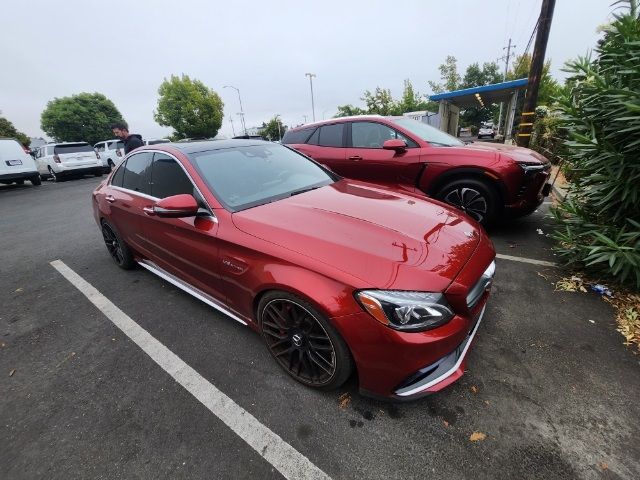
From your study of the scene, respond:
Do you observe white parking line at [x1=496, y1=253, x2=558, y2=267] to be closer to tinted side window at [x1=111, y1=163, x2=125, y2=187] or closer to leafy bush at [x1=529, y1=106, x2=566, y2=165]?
tinted side window at [x1=111, y1=163, x2=125, y2=187]

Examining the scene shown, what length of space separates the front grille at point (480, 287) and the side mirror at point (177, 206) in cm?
186

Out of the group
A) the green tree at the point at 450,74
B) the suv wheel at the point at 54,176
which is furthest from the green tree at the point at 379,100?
the suv wheel at the point at 54,176

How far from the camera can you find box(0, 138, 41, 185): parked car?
10820mm

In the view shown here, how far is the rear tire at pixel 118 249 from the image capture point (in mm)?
3641

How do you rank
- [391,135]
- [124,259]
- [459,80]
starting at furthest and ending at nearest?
[459,80] < [391,135] < [124,259]

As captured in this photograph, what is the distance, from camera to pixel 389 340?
1571 millimetres

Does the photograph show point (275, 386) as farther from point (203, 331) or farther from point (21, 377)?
point (21, 377)

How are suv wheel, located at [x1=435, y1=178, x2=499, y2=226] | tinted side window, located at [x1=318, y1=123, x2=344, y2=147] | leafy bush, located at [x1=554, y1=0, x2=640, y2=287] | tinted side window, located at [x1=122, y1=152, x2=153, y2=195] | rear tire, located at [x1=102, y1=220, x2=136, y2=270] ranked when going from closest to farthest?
leafy bush, located at [x1=554, y1=0, x2=640, y2=287]
tinted side window, located at [x1=122, y1=152, x2=153, y2=195]
rear tire, located at [x1=102, y1=220, x2=136, y2=270]
suv wheel, located at [x1=435, y1=178, x2=499, y2=226]
tinted side window, located at [x1=318, y1=123, x2=344, y2=147]

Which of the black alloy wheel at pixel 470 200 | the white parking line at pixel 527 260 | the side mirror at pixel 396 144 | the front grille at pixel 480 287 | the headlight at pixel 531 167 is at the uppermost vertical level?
the side mirror at pixel 396 144

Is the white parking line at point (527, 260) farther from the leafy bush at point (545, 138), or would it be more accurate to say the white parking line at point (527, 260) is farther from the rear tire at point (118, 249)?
the leafy bush at point (545, 138)

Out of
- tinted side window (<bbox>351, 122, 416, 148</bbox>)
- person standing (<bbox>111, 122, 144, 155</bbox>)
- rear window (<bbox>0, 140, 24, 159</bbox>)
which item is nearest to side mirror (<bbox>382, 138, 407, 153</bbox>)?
tinted side window (<bbox>351, 122, 416, 148</bbox>)

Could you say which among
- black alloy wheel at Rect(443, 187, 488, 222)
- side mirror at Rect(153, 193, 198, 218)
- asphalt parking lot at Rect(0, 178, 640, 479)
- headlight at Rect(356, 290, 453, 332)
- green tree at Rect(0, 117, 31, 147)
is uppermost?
green tree at Rect(0, 117, 31, 147)

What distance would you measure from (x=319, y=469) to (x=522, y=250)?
11.5 feet

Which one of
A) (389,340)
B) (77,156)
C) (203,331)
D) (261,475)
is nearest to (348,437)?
(261,475)
